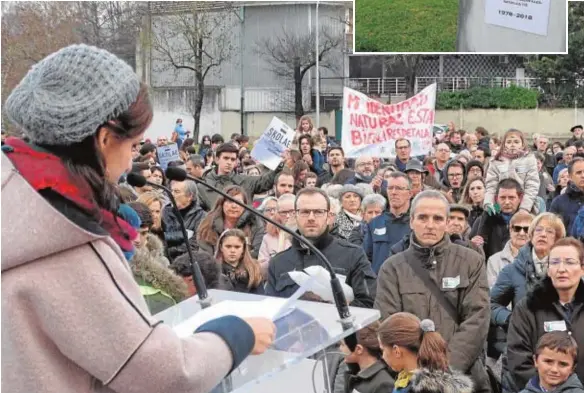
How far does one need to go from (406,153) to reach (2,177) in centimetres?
1163

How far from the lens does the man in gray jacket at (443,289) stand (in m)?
5.45

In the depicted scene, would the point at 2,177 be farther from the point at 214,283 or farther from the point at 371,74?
the point at 371,74

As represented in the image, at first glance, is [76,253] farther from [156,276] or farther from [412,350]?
[412,350]

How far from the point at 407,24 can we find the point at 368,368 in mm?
12314

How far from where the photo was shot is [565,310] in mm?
5625

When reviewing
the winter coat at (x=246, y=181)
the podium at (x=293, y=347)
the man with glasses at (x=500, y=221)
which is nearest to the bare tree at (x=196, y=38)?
the winter coat at (x=246, y=181)

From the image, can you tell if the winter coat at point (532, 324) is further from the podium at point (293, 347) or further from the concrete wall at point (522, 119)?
the concrete wall at point (522, 119)

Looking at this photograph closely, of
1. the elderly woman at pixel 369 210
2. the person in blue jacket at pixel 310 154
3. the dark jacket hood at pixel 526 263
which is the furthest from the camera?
the person in blue jacket at pixel 310 154

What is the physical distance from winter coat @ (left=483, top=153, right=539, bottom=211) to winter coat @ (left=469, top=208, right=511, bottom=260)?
25.3 inches

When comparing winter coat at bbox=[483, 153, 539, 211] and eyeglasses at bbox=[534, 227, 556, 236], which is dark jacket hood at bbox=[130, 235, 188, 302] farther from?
winter coat at bbox=[483, 153, 539, 211]

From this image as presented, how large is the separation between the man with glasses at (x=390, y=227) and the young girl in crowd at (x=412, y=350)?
302cm

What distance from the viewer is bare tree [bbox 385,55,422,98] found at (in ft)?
132

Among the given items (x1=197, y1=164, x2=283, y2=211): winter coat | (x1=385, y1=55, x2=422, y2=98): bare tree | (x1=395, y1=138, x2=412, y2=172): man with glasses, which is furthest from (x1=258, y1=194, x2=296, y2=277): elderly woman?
(x1=385, y1=55, x2=422, y2=98): bare tree

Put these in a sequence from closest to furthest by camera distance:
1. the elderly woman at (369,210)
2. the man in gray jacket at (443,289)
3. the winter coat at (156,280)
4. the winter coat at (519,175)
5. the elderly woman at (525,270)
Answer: the winter coat at (156,280)
the man in gray jacket at (443,289)
the elderly woman at (525,270)
the elderly woman at (369,210)
the winter coat at (519,175)
